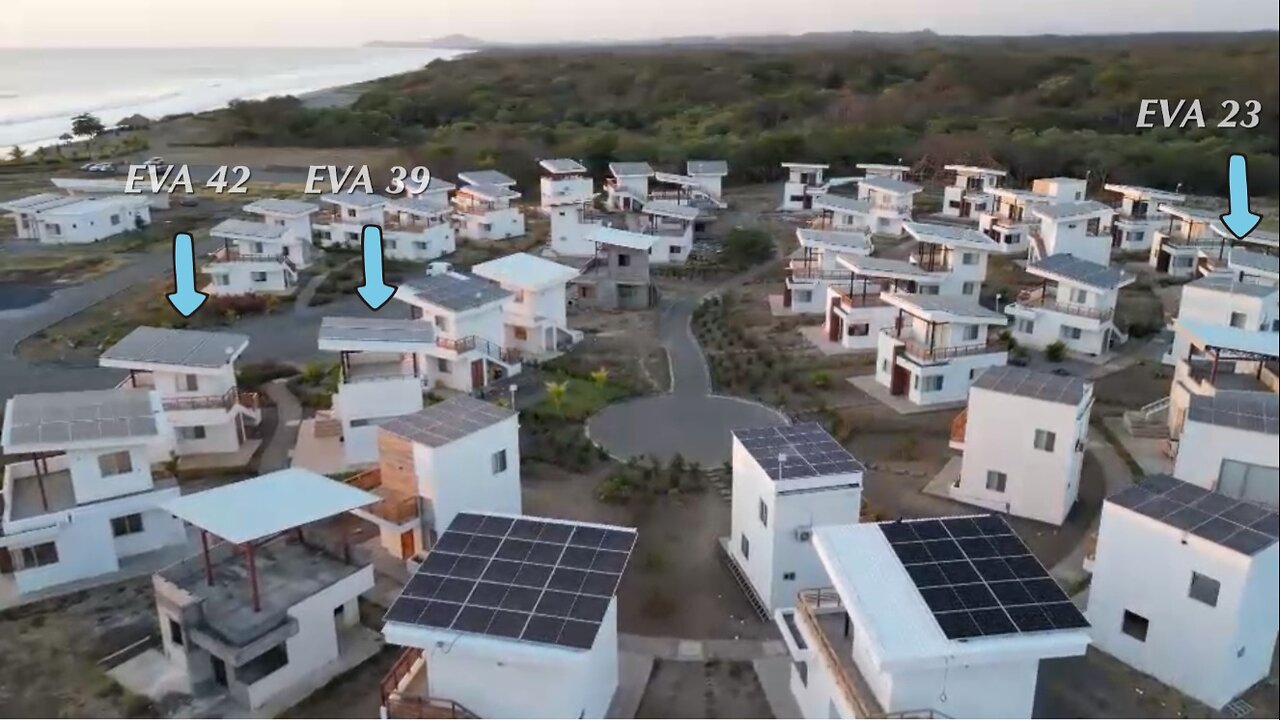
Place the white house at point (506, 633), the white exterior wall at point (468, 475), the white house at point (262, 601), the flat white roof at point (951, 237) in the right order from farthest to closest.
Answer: the flat white roof at point (951, 237)
the white exterior wall at point (468, 475)
the white house at point (262, 601)
the white house at point (506, 633)

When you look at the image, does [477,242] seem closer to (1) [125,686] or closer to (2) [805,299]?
(2) [805,299]

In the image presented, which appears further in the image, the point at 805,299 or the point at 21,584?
the point at 805,299

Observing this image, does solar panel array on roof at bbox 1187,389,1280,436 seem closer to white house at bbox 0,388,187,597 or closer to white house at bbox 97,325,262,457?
white house at bbox 0,388,187,597

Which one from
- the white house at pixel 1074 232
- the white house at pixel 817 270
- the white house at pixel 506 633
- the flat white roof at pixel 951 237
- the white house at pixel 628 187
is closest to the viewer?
the white house at pixel 506 633

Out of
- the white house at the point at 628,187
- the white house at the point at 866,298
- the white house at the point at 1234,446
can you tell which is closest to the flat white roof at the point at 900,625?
the white house at the point at 1234,446

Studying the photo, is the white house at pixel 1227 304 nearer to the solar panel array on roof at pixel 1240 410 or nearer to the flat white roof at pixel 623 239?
the solar panel array on roof at pixel 1240 410

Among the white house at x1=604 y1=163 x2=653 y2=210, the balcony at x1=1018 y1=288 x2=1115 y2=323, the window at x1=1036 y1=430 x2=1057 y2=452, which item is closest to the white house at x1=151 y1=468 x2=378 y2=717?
the window at x1=1036 y1=430 x2=1057 y2=452

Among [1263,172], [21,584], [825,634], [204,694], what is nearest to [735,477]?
[825,634]
